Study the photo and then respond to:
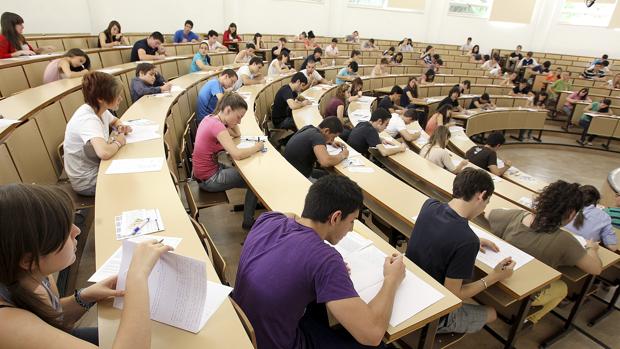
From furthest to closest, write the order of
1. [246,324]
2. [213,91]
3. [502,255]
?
[213,91], [502,255], [246,324]

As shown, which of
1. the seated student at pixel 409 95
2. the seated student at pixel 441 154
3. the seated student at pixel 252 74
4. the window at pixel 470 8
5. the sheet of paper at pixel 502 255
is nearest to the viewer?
the sheet of paper at pixel 502 255

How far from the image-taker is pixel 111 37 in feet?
24.5

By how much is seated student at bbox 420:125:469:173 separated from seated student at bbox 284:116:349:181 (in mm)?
1363

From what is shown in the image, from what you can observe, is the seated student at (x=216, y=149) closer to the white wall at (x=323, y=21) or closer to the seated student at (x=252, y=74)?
the seated student at (x=252, y=74)

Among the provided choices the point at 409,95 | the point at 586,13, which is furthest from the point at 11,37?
the point at 586,13

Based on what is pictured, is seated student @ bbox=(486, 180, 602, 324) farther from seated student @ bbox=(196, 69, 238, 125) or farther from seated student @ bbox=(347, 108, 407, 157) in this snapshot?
seated student @ bbox=(196, 69, 238, 125)

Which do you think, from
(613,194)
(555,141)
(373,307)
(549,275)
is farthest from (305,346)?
(555,141)

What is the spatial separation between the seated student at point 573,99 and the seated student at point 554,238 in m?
9.78

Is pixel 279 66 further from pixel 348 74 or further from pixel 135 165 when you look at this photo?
pixel 135 165

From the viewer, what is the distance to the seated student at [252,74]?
6488 millimetres

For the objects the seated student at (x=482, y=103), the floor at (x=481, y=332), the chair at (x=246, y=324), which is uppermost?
the chair at (x=246, y=324)

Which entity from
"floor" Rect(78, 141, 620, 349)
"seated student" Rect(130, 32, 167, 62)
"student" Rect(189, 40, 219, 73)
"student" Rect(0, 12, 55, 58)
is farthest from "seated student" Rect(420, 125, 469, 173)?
"student" Rect(0, 12, 55, 58)

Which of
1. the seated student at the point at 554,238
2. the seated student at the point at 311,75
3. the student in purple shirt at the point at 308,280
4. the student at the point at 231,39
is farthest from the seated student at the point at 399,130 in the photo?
the student at the point at 231,39

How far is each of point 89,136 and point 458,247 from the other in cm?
267
